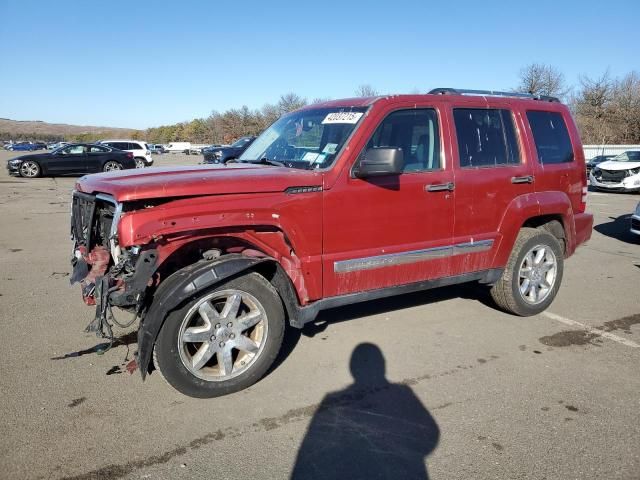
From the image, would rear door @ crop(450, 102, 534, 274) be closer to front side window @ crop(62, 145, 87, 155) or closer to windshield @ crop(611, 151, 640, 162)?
windshield @ crop(611, 151, 640, 162)

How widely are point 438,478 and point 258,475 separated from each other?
962 mm

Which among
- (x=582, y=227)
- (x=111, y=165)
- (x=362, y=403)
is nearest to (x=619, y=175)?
(x=582, y=227)

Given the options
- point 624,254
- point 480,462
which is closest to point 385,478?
point 480,462

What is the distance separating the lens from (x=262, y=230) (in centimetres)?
354

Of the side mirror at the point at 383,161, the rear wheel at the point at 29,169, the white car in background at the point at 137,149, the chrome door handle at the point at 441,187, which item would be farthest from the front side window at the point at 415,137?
the white car in background at the point at 137,149

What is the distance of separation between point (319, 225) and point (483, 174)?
1.73 m

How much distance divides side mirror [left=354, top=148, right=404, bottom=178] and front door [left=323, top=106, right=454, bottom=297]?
7.2 inches

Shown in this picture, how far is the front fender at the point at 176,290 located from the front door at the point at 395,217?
0.83m

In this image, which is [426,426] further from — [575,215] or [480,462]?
[575,215]

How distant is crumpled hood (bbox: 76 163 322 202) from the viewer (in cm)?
314

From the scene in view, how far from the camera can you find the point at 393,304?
5402 millimetres

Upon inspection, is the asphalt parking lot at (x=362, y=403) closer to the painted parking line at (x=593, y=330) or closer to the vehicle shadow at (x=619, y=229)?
the painted parking line at (x=593, y=330)

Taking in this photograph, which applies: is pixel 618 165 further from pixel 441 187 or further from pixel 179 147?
pixel 179 147

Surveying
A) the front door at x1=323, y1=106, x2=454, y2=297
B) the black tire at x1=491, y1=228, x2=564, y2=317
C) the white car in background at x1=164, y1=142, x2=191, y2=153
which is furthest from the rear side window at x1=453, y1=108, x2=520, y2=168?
the white car in background at x1=164, y1=142, x2=191, y2=153
